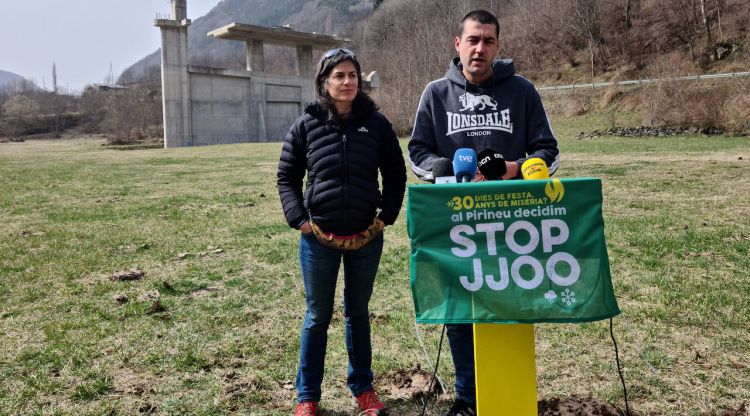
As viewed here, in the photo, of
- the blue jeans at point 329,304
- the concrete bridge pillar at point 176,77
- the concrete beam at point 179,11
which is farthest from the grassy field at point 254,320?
the concrete beam at point 179,11

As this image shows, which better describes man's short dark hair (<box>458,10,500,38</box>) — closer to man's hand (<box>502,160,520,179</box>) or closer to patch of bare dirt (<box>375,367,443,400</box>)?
man's hand (<box>502,160,520,179</box>)

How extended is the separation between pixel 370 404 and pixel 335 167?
152 centimetres

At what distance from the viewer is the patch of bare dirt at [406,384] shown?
387 centimetres

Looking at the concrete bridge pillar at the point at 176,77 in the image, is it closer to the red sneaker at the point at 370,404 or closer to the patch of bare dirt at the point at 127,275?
the patch of bare dirt at the point at 127,275

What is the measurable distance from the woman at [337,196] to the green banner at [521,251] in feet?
2.66

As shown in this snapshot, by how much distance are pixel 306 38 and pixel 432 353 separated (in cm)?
6428

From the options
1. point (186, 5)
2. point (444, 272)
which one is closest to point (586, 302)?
point (444, 272)

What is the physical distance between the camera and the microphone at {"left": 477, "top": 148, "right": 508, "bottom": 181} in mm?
2820

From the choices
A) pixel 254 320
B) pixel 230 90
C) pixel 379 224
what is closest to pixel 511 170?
pixel 379 224

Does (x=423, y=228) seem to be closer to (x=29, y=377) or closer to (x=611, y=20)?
(x=29, y=377)

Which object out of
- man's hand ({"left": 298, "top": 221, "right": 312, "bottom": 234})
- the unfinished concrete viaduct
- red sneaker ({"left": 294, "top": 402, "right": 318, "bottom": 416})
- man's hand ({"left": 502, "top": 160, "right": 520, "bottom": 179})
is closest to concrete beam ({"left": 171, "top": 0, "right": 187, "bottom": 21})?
the unfinished concrete viaduct

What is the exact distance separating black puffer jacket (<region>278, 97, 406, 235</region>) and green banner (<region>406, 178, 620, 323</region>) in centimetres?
79

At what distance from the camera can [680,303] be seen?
17.8 feet

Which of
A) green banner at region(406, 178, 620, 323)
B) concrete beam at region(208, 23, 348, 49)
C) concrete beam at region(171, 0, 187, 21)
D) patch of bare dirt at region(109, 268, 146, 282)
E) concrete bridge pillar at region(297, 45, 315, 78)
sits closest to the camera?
green banner at region(406, 178, 620, 323)
